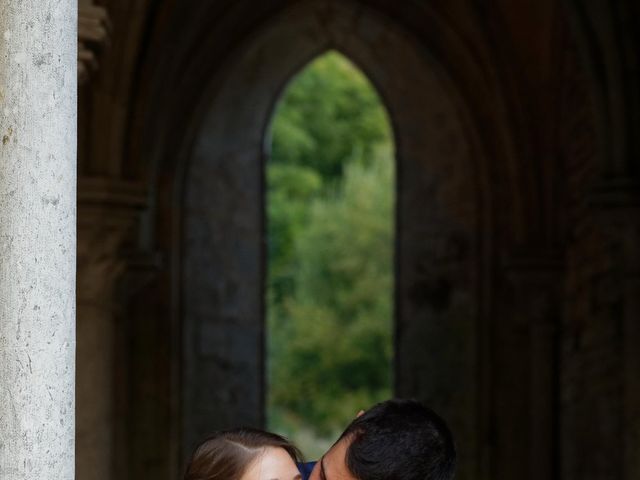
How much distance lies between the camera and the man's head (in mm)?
2254

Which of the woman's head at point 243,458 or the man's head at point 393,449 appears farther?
the woman's head at point 243,458

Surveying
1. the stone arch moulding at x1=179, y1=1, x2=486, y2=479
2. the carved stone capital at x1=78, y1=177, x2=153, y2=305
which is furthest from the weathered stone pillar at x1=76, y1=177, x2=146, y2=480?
the stone arch moulding at x1=179, y1=1, x2=486, y2=479

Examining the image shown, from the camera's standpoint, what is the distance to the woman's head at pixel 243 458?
237cm

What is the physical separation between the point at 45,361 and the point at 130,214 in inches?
185

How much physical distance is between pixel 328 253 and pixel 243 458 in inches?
784

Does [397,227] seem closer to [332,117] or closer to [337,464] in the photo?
[337,464]

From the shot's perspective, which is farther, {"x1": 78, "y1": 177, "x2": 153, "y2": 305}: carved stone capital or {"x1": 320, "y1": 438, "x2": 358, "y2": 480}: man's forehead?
{"x1": 78, "y1": 177, "x2": 153, "y2": 305}: carved stone capital

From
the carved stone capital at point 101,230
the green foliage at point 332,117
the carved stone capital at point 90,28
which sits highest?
the green foliage at point 332,117

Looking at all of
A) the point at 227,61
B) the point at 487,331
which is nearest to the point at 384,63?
the point at 227,61

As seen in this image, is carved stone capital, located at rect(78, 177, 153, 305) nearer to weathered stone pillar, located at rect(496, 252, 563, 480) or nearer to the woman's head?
weathered stone pillar, located at rect(496, 252, 563, 480)

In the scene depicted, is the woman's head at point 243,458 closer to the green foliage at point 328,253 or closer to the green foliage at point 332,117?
the green foliage at point 328,253

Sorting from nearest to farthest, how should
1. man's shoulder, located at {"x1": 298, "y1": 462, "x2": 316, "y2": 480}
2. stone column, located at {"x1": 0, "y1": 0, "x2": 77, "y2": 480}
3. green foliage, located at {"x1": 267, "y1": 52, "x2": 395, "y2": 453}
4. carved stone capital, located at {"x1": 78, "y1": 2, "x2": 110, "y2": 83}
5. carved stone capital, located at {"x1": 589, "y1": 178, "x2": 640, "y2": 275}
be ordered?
man's shoulder, located at {"x1": 298, "y1": 462, "x2": 316, "y2": 480} < stone column, located at {"x1": 0, "y1": 0, "x2": 77, "y2": 480} < carved stone capital, located at {"x1": 78, "y1": 2, "x2": 110, "y2": 83} < carved stone capital, located at {"x1": 589, "y1": 178, "x2": 640, "y2": 275} < green foliage, located at {"x1": 267, "y1": 52, "x2": 395, "y2": 453}

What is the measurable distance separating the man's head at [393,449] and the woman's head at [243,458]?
0.27 feet

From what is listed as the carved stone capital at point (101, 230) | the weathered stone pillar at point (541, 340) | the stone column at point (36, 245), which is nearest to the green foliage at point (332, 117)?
the weathered stone pillar at point (541, 340)
